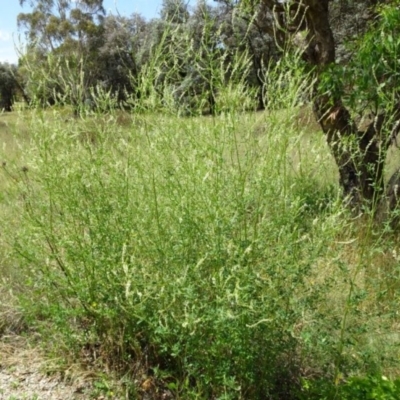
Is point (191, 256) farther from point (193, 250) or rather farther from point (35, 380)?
point (35, 380)

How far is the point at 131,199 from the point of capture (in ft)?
7.86

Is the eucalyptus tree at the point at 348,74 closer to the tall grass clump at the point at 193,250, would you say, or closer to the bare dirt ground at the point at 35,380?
the tall grass clump at the point at 193,250

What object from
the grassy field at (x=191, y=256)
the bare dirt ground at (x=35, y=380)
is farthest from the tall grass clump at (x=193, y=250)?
the bare dirt ground at (x=35, y=380)

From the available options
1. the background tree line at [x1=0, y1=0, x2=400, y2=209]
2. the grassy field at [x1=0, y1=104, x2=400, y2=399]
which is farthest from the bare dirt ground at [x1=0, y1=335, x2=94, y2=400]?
the background tree line at [x1=0, y1=0, x2=400, y2=209]

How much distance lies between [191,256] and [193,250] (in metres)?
0.03

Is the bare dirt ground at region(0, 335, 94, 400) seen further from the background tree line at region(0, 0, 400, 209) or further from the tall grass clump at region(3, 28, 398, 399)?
the background tree line at region(0, 0, 400, 209)

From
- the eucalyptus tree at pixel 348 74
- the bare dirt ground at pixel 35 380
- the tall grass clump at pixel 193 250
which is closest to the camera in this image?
the tall grass clump at pixel 193 250

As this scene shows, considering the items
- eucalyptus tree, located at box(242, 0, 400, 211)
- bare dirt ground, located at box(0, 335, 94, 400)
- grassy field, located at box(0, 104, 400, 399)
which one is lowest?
bare dirt ground, located at box(0, 335, 94, 400)

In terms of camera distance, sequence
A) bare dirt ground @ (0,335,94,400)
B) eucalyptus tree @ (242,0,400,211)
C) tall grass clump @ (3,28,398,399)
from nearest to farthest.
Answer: tall grass clump @ (3,28,398,399) < bare dirt ground @ (0,335,94,400) < eucalyptus tree @ (242,0,400,211)

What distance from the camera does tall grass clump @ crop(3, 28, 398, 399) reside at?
2074mm

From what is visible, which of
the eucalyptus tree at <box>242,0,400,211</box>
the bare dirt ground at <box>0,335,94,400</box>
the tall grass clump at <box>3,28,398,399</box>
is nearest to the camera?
the tall grass clump at <box>3,28,398,399</box>

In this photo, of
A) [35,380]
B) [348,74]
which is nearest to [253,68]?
[348,74]

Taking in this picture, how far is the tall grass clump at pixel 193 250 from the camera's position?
2.07 metres

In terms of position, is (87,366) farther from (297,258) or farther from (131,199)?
(297,258)
